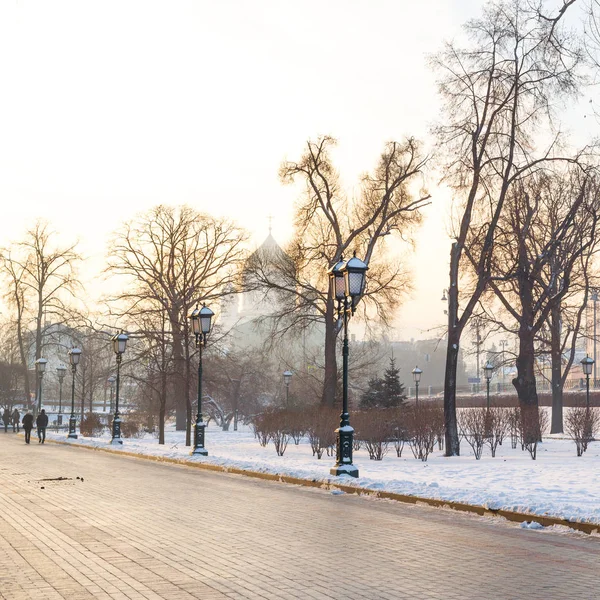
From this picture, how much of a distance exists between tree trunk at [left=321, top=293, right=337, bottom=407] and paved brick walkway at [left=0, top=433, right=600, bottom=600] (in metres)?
20.7

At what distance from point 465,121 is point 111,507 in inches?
719

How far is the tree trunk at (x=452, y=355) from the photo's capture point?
28.0 m

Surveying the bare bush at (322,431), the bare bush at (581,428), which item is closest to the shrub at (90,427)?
the bare bush at (322,431)

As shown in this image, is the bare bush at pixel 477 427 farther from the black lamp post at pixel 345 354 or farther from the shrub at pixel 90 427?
the shrub at pixel 90 427

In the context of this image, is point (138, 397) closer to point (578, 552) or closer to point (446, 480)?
point (446, 480)

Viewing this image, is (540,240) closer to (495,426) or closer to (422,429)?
(495,426)

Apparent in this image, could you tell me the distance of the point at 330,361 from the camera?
37.3 metres

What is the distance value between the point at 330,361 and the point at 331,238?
505 cm

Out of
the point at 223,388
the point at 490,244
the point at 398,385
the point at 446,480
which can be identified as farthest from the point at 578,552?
the point at 223,388

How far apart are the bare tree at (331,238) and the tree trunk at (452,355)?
8.42 metres

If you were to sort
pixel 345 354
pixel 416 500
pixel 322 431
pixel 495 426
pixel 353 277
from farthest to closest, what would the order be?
1. pixel 322 431
2. pixel 495 426
3. pixel 353 277
4. pixel 345 354
5. pixel 416 500

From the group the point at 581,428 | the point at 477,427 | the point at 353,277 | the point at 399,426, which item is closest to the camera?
the point at 353,277

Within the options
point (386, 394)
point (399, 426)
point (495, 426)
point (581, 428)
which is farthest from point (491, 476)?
point (386, 394)

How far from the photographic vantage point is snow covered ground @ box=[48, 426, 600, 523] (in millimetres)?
13328
